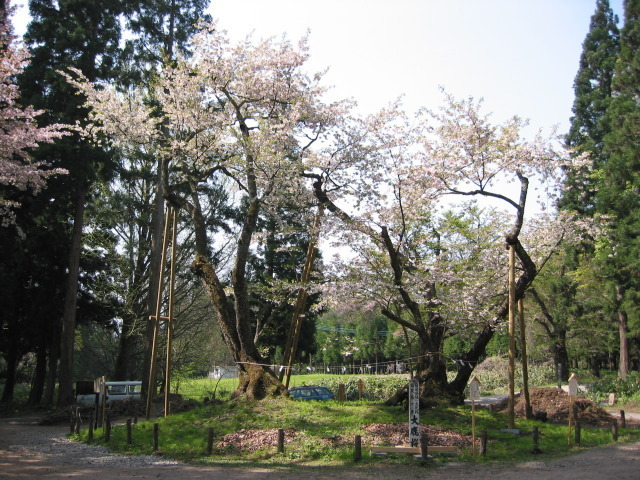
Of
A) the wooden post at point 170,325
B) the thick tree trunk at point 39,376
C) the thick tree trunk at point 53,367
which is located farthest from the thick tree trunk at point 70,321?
the wooden post at point 170,325

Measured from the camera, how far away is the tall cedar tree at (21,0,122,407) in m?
20.8

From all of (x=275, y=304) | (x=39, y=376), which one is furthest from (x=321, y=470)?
(x=39, y=376)

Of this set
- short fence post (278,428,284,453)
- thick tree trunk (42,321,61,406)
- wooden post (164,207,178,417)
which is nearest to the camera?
short fence post (278,428,284,453)

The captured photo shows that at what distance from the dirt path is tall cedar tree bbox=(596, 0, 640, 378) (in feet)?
50.7

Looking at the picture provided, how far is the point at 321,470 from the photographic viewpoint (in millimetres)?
9570

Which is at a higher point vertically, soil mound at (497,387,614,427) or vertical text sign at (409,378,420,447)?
vertical text sign at (409,378,420,447)

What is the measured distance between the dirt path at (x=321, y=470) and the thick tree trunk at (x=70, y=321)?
442 inches

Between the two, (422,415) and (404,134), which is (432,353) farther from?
(404,134)

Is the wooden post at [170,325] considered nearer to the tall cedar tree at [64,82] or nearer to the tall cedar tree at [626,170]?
the tall cedar tree at [64,82]

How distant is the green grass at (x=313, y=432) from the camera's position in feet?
35.2

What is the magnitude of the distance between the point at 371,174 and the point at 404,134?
1.34m

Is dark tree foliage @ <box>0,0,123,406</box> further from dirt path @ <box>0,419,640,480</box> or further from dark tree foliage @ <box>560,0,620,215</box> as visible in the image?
dark tree foliage @ <box>560,0,620,215</box>

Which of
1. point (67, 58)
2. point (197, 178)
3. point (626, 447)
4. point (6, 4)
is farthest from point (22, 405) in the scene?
point (626, 447)

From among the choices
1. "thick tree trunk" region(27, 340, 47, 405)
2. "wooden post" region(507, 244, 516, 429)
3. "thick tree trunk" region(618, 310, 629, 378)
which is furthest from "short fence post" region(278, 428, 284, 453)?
"thick tree trunk" region(618, 310, 629, 378)
